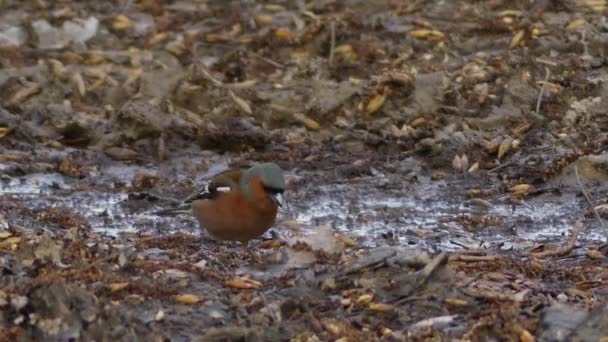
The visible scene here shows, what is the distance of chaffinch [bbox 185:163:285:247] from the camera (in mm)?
8273

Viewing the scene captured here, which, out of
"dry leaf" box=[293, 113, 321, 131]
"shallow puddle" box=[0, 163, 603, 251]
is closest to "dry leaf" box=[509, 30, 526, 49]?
"dry leaf" box=[293, 113, 321, 131]

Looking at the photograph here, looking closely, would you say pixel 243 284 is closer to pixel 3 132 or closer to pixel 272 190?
pixel 272 190

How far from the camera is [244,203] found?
831 cm

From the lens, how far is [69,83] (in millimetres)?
12555

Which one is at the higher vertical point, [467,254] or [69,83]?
[467,254]

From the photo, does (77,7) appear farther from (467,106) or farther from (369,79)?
(467,106)

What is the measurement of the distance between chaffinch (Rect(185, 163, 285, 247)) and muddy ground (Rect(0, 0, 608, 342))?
21 cm

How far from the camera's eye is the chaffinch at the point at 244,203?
27.1 feet

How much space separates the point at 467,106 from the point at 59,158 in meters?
3.70

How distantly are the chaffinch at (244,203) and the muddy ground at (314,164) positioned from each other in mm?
212

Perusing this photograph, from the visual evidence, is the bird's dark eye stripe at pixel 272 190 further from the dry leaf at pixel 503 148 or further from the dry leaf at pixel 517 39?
the dry leaf at pixel 517 39

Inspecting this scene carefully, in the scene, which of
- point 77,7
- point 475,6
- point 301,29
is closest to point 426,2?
point 475,6

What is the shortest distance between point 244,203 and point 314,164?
9.75ft

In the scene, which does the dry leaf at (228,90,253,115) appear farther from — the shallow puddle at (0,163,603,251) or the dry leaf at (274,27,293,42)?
the shallow puddle at (0,163,603,251)
